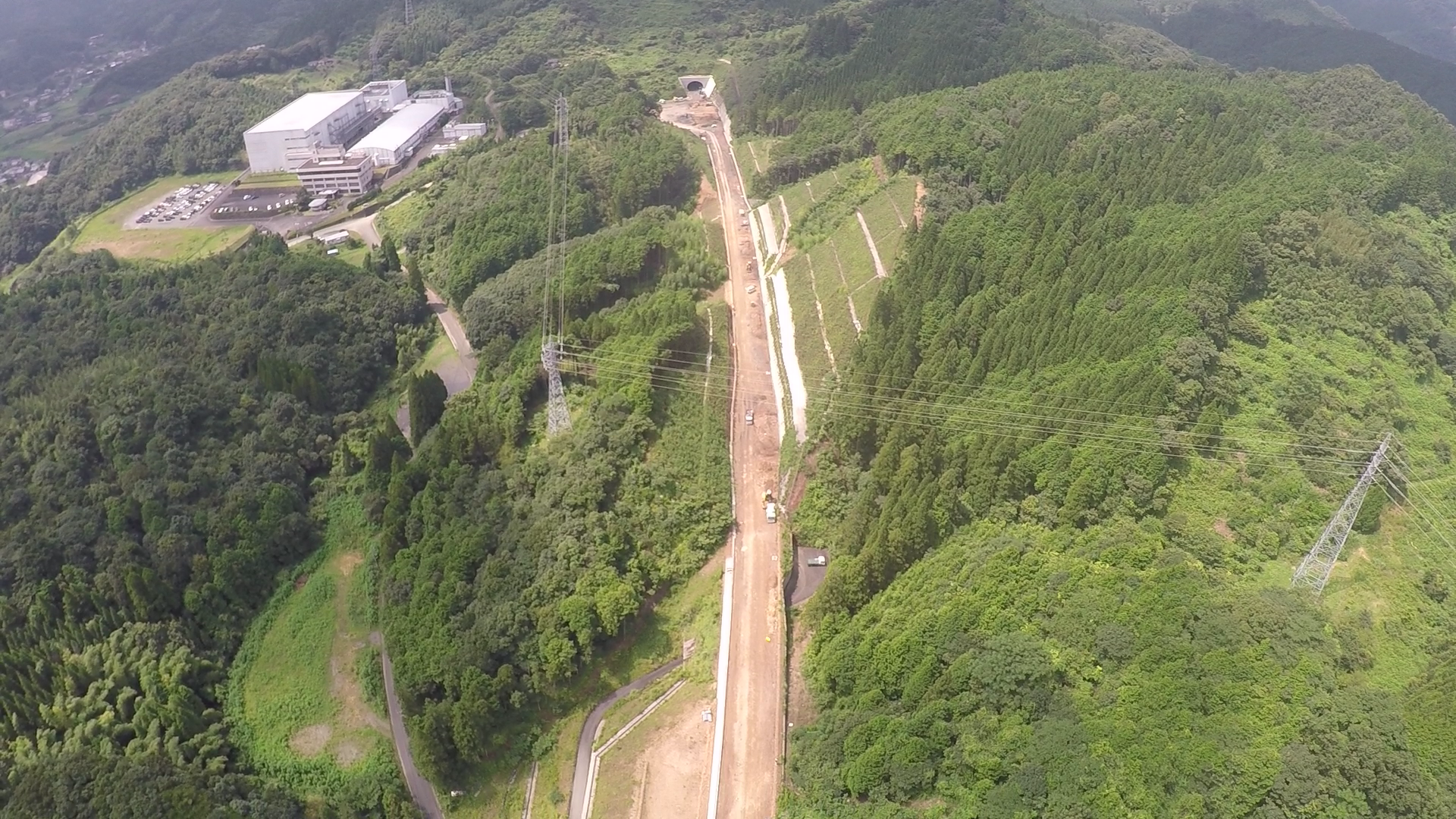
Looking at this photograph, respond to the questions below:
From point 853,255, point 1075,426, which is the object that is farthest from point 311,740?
point 853,255

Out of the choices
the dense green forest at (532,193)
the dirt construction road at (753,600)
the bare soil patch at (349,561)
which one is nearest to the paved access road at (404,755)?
the bare soil patch at (349,561)

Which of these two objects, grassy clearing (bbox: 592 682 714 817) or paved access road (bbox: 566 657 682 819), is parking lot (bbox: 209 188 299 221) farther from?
grassy clearing (bbox: 592 682 714 817)

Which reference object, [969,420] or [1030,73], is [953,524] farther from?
[1030,73]

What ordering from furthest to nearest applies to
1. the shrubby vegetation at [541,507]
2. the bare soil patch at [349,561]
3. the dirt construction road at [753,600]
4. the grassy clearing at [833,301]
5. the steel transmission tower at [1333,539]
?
the grassy clearing at [833,301] → the bare soil patch at [349,561] → the shrubby vegetation at [541,507] → the dirt construction road at [753,600] → the steel transmission tower at [1333,539]

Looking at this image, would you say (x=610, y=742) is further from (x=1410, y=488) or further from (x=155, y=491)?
(x=1410, y=488)

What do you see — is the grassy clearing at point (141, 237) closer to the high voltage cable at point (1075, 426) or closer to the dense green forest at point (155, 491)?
the dense green forest at point (155, 491)

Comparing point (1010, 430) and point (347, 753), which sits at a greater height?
point (1010, 430)

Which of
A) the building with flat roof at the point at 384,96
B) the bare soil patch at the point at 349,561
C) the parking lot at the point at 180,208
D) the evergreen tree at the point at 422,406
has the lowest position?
the bare soil patch at the point at 349,561
